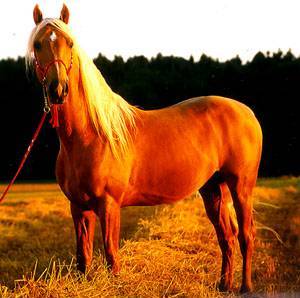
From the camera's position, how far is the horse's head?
5137 mm

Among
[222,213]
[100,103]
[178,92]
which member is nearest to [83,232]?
[100,103]

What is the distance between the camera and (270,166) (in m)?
25.5

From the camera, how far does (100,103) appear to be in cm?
572

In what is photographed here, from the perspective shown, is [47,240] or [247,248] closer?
[247,248]

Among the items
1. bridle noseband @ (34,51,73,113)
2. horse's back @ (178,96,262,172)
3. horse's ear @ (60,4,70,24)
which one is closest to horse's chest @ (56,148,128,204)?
bridle noseband @ (34,51,73,113)

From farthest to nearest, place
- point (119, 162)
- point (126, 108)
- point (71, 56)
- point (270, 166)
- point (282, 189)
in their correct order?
point (270, 166) < point (282, 189) < point (126, 108) < point (119, 162) < point (71, 56)

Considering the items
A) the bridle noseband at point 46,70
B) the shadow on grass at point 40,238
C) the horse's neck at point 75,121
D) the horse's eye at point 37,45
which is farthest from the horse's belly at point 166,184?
the shadow on grass at point 40,238

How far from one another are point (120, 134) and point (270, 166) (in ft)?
66.7

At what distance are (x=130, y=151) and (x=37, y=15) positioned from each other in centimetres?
150

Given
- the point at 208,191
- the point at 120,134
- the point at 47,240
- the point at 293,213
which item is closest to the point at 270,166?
the point at 293,213

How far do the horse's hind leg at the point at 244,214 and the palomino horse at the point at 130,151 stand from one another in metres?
0.01

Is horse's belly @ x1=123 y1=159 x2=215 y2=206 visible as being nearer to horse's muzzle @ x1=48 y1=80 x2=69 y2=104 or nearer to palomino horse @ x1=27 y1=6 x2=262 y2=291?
palomino horse @ x1=27 y1=6 x2=262 y2=291

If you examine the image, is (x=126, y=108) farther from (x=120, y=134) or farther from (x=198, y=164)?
(x=198, y=164)

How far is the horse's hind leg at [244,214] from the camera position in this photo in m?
7.01
